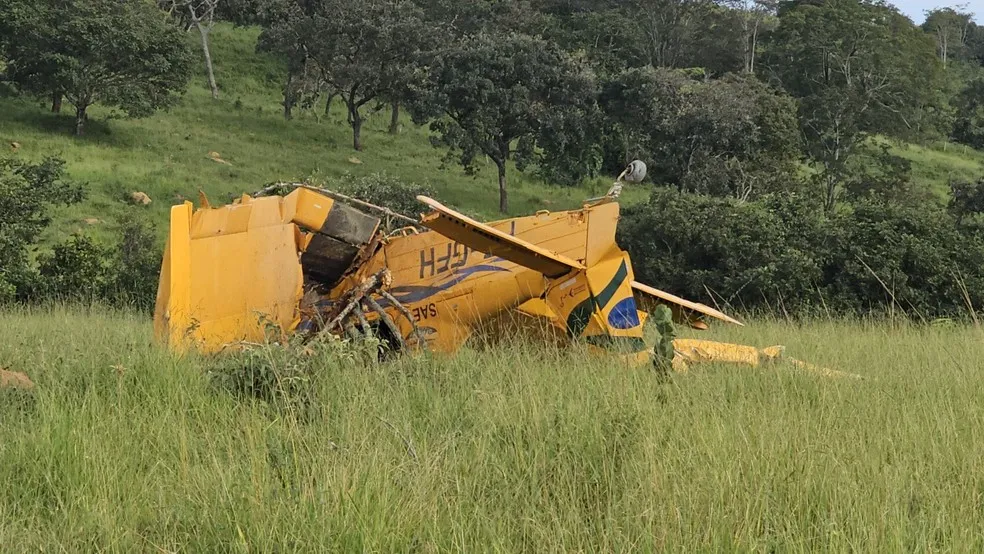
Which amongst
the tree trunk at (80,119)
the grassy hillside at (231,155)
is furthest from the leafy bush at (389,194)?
the tree trunk at (80,119)

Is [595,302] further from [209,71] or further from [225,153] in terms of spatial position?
[209,71]

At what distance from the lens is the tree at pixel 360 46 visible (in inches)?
1453

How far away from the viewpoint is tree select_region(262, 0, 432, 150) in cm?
3691

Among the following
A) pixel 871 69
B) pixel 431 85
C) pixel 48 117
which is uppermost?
A: pixel 871 69

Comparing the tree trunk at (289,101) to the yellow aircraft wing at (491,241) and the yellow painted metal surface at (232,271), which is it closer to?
the yellow painted metal surface at (232,271)

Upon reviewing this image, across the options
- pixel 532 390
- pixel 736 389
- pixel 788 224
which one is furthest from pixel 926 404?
pixel 788 224

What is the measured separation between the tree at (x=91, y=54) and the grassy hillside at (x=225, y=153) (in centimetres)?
138

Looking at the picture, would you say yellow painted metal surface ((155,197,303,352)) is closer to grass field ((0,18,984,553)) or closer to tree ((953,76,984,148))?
grass field ((0,18,984,553))

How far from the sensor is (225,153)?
108 ft

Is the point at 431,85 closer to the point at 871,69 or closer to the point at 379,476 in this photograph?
the point at 871,69

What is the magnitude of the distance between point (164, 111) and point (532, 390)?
36732 millimetres

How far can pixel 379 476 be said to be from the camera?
2898mm

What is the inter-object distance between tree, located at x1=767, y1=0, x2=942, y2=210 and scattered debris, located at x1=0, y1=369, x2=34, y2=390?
35.0 metres

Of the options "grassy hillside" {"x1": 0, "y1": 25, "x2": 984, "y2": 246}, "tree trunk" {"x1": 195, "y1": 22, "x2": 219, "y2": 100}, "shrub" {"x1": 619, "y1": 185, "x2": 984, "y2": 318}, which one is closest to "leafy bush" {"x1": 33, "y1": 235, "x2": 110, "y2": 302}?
"grassy hillside" {"x1": 0, "y1": 25, "x2": 984, "y2": 246}
